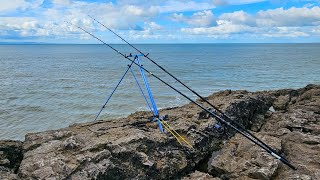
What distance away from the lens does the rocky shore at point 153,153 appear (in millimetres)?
9008

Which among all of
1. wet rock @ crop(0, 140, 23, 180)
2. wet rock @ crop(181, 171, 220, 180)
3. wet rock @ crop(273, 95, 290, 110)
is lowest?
wet rock @ crop(181, 171, 220, 180)

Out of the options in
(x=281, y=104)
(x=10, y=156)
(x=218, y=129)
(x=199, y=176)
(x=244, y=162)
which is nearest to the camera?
(x=199, y=176)

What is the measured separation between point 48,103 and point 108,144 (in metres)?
23.0

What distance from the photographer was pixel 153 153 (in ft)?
34.2

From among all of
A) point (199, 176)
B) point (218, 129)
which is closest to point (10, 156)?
point (199, 176)

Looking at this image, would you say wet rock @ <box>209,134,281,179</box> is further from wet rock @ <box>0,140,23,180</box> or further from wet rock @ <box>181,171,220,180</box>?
wet rock @ <box>0,140,23,180</box>

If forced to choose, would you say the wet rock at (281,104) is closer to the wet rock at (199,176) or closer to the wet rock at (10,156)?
the wet rock at (199,176)

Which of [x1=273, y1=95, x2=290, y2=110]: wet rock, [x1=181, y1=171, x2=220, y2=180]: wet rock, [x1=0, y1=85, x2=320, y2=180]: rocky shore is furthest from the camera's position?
[x1=273, y1=95, x2=290, y2=110]: wet rock

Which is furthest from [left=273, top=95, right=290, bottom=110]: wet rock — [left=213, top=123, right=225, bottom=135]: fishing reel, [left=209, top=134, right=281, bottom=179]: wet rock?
[left=209, top=134, right=281, bottom=179]: wet rock

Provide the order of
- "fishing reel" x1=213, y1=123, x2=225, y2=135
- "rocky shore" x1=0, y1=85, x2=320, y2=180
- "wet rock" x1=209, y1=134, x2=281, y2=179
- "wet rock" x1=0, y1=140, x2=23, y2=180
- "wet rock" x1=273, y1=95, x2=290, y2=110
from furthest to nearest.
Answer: "wet rock" x1=273, y1=95, x2=290, y2=110
"fishing reel" x1=213, y1=123, x2=225, y2=135
"wet rock" x1=209, y1=134, x2=281, y2=179
"wet rock" x1=0, y1=140, x2=23, y2=180
"rocky shore" x1=0, y1=85, x2=320, y2=180

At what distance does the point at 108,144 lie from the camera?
10.0 metres

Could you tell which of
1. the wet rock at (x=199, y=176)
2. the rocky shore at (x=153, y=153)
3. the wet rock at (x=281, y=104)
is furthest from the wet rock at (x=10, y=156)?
the wet rock at (x=281, y=104)

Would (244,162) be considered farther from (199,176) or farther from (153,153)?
(153,153)

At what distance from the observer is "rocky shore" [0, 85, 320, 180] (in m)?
9.01
